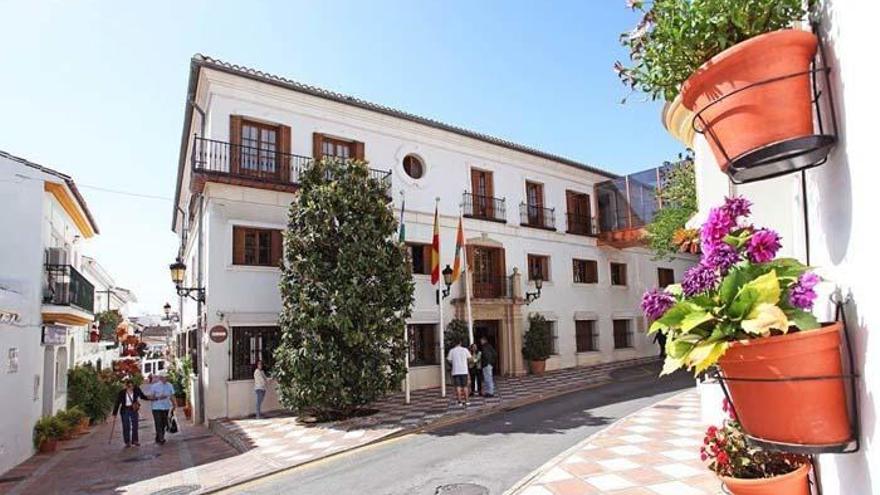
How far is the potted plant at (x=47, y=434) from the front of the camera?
40.4 ft

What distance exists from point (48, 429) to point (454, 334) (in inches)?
415

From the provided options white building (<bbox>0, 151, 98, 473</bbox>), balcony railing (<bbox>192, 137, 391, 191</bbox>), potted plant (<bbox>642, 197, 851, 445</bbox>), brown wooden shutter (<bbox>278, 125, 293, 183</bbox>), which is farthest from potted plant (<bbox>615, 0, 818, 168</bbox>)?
brown wooden shutter (<bbox>278, 125, 293, 183</bbox>)

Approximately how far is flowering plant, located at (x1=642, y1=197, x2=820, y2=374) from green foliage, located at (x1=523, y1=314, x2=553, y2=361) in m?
17.5

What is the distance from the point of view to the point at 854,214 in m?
1.70

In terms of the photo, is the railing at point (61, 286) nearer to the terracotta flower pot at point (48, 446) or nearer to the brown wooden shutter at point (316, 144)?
the terracotta flower pot at point (48, 446)

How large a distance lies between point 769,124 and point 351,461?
811cm

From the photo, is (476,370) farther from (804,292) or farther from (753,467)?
(804,292)

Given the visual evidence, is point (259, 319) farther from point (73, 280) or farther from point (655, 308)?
point (655, 308)

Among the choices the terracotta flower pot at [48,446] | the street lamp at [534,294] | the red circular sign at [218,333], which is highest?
the street lamp at [534,294]

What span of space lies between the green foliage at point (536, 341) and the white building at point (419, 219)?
0.35 m

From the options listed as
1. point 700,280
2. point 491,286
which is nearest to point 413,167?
point 491,286

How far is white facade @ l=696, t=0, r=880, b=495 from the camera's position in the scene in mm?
1582

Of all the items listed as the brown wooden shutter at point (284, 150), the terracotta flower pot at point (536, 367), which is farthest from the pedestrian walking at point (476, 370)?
the brown wooden shutter at point (284, 150)

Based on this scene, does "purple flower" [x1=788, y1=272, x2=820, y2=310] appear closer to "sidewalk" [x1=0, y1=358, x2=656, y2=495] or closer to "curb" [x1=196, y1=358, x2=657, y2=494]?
"curb" [x1=196, y1=358, x2=657, y2=494]
